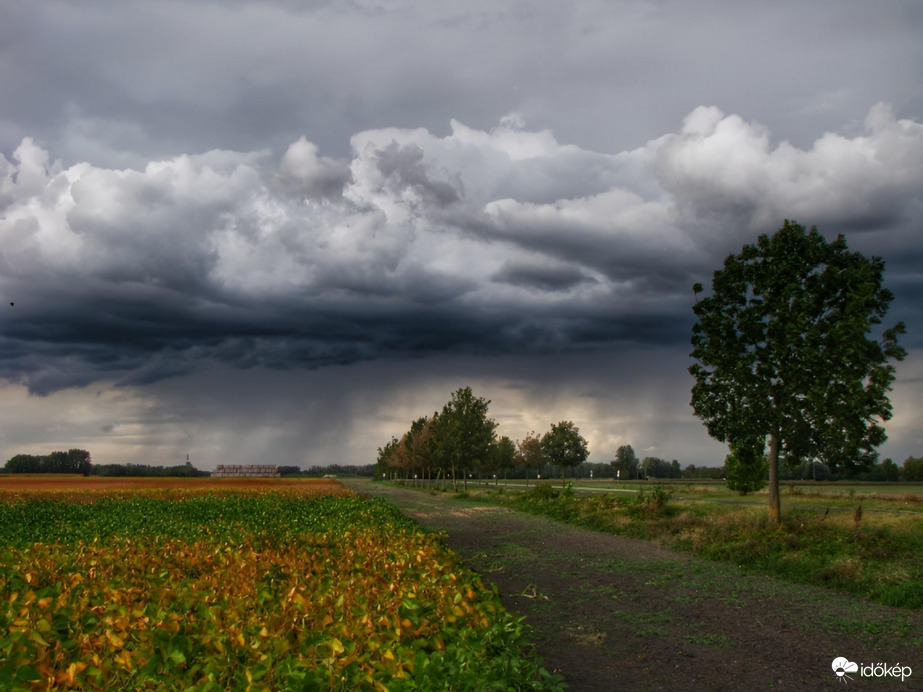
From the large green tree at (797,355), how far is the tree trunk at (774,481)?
0.04 meters

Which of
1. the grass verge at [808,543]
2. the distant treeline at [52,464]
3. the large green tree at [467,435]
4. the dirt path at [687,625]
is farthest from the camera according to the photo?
the distant treeline at [52,464]

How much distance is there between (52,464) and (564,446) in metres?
101

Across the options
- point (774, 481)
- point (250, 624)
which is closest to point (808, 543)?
point (774, 481)

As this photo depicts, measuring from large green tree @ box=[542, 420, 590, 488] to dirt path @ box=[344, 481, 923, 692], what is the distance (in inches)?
2777

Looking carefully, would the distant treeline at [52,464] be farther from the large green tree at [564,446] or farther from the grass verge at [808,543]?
the grass verge at [808,543]

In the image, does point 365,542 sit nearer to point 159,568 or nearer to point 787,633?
point 159,568

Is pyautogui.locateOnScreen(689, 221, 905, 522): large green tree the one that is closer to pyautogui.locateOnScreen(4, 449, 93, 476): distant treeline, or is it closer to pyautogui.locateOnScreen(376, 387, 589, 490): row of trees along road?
pyautogui.locateOnScreen(376, 387, 589, 490): row of trees along road

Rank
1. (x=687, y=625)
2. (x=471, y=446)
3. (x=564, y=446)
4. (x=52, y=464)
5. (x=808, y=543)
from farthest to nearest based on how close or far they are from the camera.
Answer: (x=52, y=464) < (x=564, y=446) < (x=471, y=446) < (x=808, y=543) < (x=687, y=625)

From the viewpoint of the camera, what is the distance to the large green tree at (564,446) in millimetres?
88188

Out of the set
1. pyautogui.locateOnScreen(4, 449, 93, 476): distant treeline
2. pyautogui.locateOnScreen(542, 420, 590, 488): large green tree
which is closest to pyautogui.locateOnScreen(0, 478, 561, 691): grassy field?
pyautogui.locateOnScreen(542, 420, 590, 488): large green tree

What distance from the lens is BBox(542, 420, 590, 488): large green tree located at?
88.2 metres

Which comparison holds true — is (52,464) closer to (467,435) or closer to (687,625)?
(467,435)

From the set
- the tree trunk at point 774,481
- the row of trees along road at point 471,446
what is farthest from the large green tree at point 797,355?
the row of trees along road at point 471,446

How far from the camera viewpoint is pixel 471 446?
6450cm
